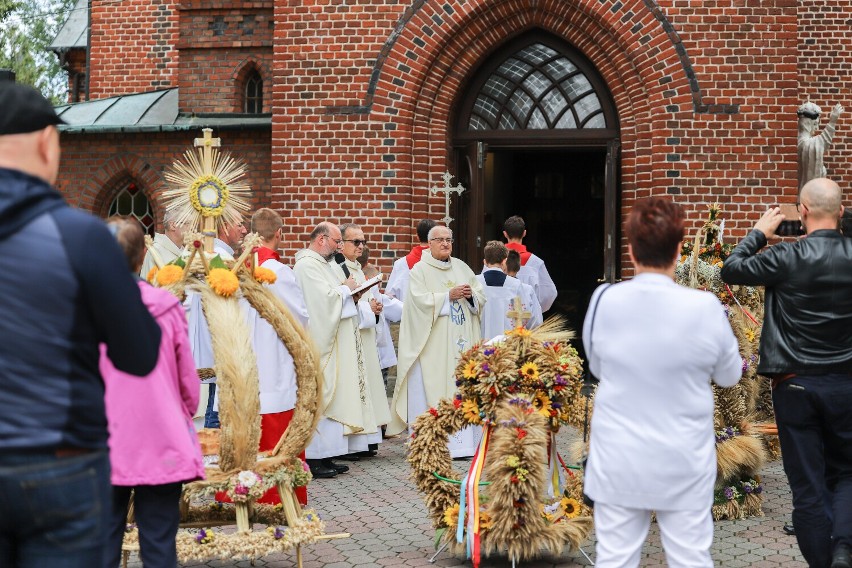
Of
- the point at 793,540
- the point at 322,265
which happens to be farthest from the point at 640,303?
the point at 322,265

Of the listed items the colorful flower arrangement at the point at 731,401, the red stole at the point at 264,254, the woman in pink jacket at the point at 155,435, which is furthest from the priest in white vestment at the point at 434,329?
the woman in pink jacket at the point at 155,435

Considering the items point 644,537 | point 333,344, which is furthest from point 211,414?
point 644,537

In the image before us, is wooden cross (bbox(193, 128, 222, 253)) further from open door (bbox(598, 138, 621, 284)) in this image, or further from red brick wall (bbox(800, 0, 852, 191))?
red brick wall (bbox(800, 0, 852, 191))

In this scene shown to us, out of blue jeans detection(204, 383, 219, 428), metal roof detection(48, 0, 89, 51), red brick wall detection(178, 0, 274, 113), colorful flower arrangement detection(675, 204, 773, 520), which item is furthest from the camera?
metal roof detection(48, 0, 89, 51)

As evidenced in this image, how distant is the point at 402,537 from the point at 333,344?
2.90 meters

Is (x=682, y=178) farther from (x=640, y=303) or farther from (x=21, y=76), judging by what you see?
(x=21, y=76)

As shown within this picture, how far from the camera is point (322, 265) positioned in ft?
29.7

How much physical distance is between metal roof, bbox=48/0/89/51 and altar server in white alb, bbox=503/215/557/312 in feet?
46.3

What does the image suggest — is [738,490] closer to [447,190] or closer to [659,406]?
[659,406]

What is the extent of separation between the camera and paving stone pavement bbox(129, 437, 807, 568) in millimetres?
6062

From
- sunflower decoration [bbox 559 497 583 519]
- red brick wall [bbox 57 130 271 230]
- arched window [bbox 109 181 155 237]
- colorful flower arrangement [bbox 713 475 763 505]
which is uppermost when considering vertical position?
red brick wall [bbox 57 130 271 230]

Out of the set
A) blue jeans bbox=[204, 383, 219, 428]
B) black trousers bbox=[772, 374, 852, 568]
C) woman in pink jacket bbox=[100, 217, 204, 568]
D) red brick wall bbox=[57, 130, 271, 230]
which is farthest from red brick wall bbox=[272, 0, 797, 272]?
woman in pink jacket bbox=[100, 217, 204, 568]

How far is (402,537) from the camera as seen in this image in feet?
21.8

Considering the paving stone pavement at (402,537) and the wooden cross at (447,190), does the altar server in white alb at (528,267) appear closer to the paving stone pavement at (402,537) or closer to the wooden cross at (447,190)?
the wooden cross at (447,190)
